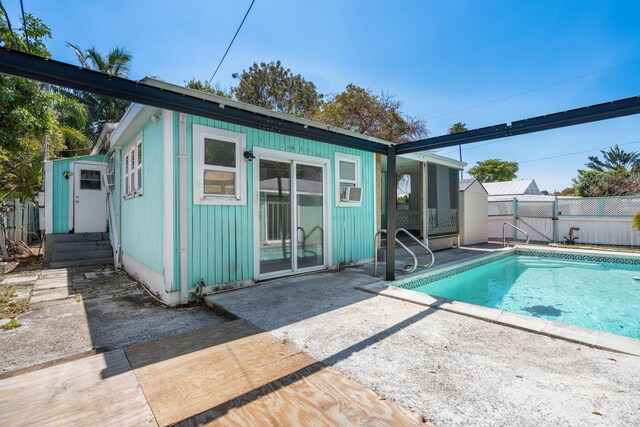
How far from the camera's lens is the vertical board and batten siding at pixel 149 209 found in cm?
419

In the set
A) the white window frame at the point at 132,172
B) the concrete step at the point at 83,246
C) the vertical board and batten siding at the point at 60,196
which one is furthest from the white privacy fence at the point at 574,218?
the vertical board and batten siding at the point at 60,196

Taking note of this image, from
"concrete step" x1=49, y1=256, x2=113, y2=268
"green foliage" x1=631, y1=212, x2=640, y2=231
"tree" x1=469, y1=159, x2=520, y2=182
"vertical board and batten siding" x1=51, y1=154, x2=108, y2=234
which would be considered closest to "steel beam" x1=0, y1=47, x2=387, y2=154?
"concrete step" x1=49, y1=256, x2=113, y2=268

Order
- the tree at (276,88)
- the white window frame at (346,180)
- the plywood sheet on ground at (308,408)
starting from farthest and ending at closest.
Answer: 1. the tree at (276,88)
2. the white window frame at (346,180)
3. the plywood sheet on ground at (308,408)

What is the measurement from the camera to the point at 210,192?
4.23 m

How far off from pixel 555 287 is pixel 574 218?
6.74 metres

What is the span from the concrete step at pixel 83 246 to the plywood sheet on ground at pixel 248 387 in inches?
246

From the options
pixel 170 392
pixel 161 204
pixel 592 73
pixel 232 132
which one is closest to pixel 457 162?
pixel 232 132

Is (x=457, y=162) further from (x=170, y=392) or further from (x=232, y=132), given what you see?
(x=170, y=392)

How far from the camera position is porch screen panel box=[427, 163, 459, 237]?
29.2 feet

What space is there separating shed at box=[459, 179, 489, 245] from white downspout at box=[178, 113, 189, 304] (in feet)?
31.1

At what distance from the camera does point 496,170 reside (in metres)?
36.9

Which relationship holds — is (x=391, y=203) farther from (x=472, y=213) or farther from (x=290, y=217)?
(x=472, y=213)

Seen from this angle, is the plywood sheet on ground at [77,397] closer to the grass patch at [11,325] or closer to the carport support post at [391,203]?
the grass patch at [11,325]

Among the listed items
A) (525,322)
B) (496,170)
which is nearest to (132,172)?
(525,322)
